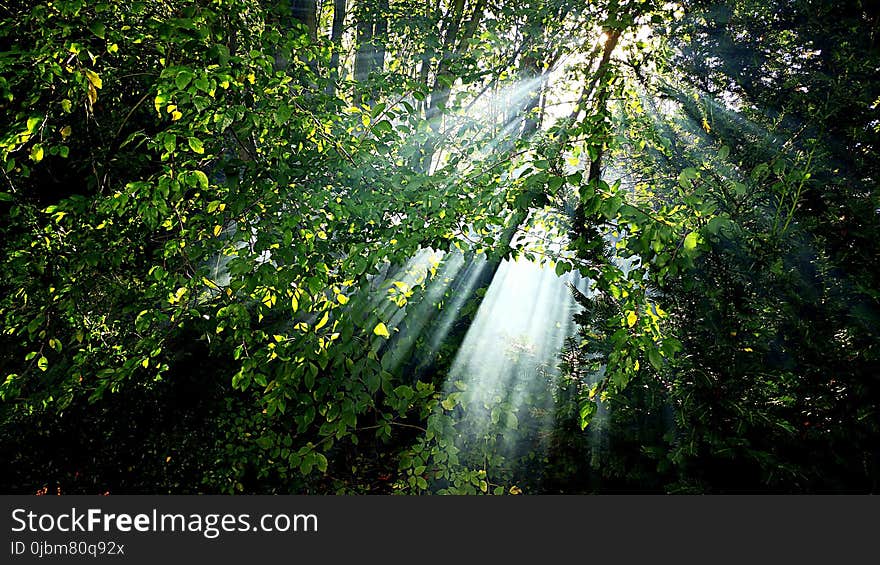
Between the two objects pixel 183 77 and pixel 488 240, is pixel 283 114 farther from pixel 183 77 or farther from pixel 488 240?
pixel 488 240

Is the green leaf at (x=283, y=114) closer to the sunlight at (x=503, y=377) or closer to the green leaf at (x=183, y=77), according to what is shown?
the green leaf at (x=183, y=77)

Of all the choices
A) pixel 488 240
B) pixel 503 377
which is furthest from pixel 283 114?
pixel 503 377

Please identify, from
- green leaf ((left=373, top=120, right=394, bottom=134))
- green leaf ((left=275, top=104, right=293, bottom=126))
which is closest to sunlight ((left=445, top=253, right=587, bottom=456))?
green leaf ((left=373, top=120, right=394, bottom=134))

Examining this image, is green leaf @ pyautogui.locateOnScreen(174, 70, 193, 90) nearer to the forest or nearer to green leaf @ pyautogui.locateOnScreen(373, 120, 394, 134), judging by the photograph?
the forest

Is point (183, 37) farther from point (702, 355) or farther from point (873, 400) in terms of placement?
point (873, 400)

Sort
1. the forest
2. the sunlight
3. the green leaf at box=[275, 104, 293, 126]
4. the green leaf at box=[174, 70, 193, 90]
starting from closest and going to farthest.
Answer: the green leaf at box=[174, 70, 193, 90] → the green leaf at box=[275, 104, 293, 126] → the forest → the sunlight

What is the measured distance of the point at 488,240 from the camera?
190 cm

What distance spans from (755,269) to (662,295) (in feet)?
1.40

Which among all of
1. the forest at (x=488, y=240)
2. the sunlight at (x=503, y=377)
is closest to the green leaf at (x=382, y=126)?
the forest at (x=488, y=240)

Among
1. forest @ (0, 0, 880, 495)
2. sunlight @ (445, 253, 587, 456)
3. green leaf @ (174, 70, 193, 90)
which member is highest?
green leaf @ (174, 70, 193, 90)

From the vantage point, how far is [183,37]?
148cm

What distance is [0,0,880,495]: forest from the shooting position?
1.66 metres

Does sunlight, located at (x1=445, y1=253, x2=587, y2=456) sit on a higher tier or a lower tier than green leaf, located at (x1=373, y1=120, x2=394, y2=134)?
lower

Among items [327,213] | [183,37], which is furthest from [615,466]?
[183,37]
